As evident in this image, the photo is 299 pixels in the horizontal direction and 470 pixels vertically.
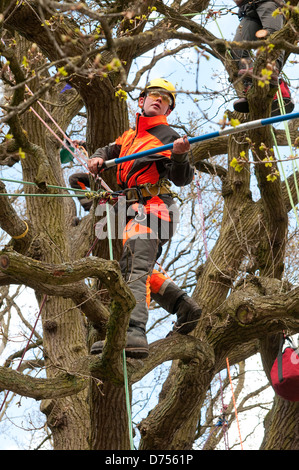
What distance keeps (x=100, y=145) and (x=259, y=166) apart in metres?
1.19

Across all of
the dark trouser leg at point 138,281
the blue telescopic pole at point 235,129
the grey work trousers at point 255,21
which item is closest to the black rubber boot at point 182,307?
the dark trouser leg at point 138,281

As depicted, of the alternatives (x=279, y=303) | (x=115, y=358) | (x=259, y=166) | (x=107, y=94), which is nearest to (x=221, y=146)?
(x=259, y=166)

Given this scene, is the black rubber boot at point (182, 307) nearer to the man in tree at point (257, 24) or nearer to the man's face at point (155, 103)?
the man's face at point (155, 103)

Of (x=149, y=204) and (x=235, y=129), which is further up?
(x=149, y=204)

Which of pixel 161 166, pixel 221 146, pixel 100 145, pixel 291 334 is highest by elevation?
pixel 221 146

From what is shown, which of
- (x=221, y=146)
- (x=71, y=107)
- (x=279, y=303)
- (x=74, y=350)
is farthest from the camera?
(x=71, y=107)

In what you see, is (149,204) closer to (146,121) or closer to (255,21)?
(146,121)

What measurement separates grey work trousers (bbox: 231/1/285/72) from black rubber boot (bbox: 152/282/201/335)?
1.92 metres

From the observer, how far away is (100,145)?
4938 millimetres

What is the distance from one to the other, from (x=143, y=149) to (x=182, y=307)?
1126mm

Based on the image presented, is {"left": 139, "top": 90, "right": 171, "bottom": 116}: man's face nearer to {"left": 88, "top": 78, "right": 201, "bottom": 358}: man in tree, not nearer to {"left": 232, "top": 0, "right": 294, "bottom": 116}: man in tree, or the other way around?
{"left": 88, "top": 78, "right": 201, "bottom": 358}: man in tree

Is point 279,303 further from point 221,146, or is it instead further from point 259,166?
point 221,146

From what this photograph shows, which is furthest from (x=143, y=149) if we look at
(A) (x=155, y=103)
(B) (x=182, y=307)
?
(B) (x=182, y=307)

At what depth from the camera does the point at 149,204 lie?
14.5 feet
